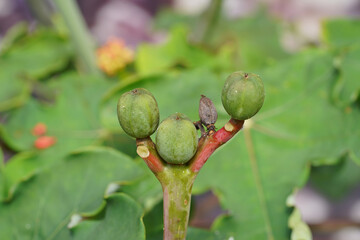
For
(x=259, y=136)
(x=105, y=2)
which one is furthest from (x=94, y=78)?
(x=105, y=2)

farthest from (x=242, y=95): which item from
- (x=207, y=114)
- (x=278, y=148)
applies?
(x=278, y=148)

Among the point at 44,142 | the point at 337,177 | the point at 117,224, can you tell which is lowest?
the point at 337,177

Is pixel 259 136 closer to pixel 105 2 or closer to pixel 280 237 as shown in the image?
pixel 280 237

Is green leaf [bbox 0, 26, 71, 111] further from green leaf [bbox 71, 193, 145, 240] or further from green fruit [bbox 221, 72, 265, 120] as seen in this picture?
green fruit [bbox 221, 72, 265, 120]

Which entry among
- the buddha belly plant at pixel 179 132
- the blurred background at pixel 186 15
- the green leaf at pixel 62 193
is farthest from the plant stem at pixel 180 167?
the blurred background at pixel 186 15

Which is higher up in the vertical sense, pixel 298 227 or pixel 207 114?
pixel 207 114

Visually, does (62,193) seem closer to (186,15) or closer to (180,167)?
(180,167)
